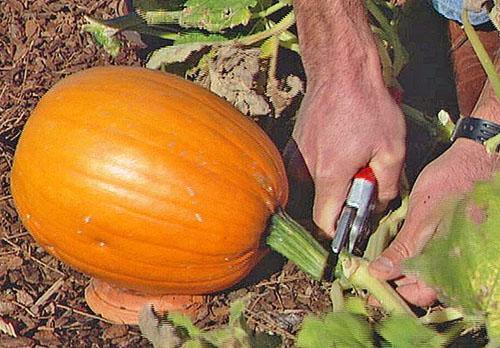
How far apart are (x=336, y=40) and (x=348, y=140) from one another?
0.97ft

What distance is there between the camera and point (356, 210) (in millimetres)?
2092

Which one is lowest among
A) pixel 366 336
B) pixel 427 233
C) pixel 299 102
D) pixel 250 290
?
pixel 250 290

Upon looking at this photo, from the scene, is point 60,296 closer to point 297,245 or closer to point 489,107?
point 297,245

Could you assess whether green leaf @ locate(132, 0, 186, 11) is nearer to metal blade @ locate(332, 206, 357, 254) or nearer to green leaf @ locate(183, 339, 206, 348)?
metal blade @ locate(332, 206, 357, 254)

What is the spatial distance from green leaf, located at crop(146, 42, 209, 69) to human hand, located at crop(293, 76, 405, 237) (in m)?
0.49

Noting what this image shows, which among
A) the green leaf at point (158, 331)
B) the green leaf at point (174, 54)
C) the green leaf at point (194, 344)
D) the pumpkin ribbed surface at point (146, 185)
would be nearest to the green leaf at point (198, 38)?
the green leaf at point (174, 54)

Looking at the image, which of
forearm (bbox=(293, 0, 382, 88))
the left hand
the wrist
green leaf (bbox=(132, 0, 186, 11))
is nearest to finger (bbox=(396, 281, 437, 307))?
the left hand

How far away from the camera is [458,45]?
2.83 meters

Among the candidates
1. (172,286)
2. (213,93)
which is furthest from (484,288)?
(213,93)

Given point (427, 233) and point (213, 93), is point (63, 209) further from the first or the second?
point (427, 233)

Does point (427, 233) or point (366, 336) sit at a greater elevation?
point (366, 336)

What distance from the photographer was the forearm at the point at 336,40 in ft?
7.17

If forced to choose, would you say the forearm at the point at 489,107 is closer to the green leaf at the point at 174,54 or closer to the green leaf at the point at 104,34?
the green leaf at the point at 174,54

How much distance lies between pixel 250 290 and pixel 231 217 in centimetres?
29
